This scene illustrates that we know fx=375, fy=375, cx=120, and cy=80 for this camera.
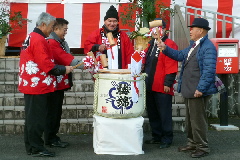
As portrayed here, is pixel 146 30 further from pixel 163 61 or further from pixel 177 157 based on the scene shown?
pixel 177 157

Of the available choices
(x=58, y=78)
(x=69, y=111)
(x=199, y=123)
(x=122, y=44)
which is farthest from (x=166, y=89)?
(x=69, y=111)

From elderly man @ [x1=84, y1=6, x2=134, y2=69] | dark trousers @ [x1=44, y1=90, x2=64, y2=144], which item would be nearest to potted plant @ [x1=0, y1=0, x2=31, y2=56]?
dark trousers @ [x1=44, y1=90, x2=64, y2=144]

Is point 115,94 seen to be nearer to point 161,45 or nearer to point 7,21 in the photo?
point 161,45

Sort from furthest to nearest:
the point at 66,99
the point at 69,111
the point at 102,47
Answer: the point at 66,99
the point at 69,111
the point at 102,47

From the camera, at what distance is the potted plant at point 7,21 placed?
9.18m

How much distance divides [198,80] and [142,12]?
4.26 metres

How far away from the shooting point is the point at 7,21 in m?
9.79

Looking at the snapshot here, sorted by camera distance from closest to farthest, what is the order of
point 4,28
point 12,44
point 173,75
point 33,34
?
point 33,34
point 173,75
point 4,28
point 12,44

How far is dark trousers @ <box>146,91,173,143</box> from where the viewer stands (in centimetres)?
608

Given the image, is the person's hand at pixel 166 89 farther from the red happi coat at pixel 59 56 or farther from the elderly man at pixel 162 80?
the red happi coat at pixel 59 56

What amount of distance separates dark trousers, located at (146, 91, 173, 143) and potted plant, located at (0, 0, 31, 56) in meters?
4.59

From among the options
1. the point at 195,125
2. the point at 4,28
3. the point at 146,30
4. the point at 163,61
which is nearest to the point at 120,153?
the point at 195,125

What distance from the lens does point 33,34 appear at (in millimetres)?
5305

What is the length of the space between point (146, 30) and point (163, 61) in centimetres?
264
